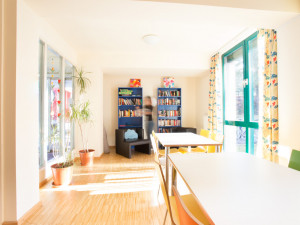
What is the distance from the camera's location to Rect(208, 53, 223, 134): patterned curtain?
13.0 ft

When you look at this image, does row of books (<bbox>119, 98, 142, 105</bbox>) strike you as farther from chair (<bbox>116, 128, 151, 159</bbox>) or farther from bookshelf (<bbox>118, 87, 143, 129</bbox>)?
chair (<bbox>116, 128, 151, 159</bbox>)

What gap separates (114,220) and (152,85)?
438 cm

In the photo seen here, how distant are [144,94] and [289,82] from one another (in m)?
4.00

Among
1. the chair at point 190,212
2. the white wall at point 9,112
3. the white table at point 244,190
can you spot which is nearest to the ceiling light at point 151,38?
the white wall at point 9,112

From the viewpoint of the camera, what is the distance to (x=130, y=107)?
5469 mm

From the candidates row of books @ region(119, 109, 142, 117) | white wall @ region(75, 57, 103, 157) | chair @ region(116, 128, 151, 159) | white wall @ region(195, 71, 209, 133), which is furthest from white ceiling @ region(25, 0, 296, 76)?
chair @ region(116, 128, 151, 159)

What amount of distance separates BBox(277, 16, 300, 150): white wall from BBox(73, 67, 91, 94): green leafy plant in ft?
12.9

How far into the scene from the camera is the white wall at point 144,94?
546cm

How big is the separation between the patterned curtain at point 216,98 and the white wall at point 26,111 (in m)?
3.65

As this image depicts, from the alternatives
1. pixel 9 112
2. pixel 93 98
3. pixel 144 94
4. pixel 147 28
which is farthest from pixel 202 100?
pixel 9 112

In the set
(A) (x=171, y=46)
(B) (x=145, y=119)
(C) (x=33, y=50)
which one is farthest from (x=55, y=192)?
(A) (x=171, y=46)

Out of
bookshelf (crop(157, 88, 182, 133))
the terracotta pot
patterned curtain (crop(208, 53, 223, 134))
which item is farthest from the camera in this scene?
bookshelf (crop(157, 88, 182, 133))

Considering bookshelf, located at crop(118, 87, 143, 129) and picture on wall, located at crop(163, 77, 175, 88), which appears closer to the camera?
bookshelf, located at crop(118, 87, 143, 129)

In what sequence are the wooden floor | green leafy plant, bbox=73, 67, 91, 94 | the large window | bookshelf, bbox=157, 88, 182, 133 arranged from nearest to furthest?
1. the wooden floor
2. the large window
3. green leafy plant, bbox=73, 67, 91, 94
4. bookshelf, bbox=157, 88, 182, 133
